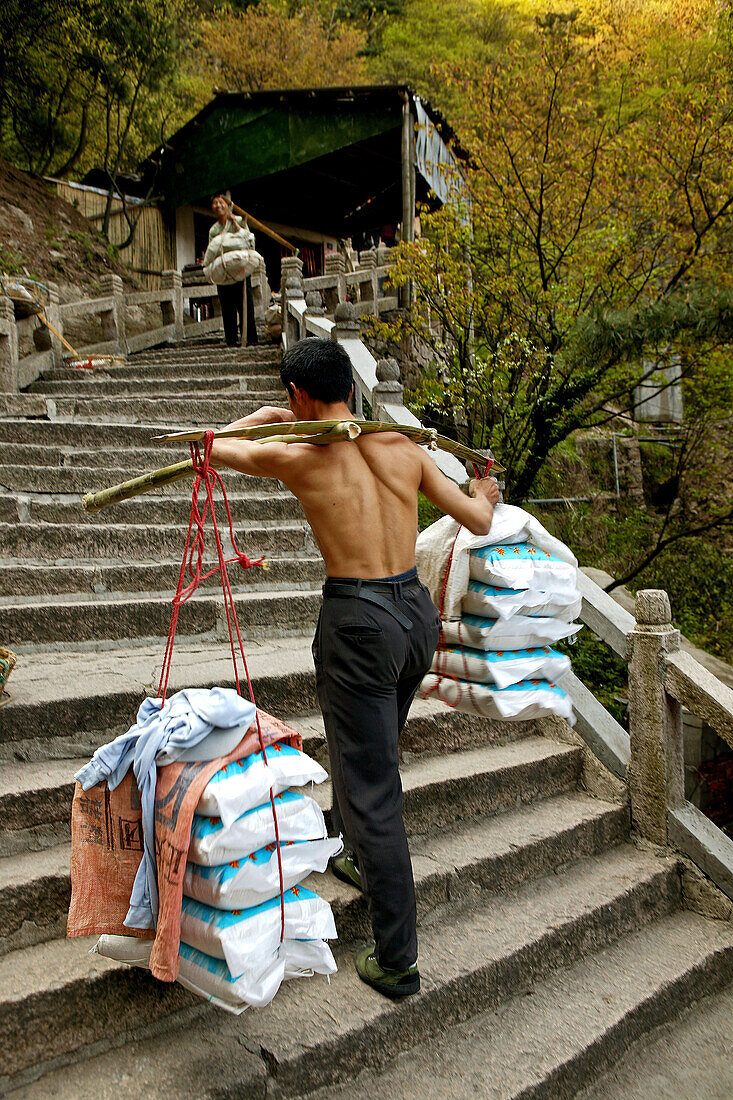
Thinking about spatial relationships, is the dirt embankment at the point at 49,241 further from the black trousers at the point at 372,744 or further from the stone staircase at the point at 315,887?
the black trousers at the point at 372,744

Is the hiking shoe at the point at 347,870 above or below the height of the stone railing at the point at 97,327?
below

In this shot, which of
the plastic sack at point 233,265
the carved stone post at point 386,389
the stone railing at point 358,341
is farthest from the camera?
the plastic sack at point 233,265

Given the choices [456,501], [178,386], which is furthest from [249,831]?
[178,386]

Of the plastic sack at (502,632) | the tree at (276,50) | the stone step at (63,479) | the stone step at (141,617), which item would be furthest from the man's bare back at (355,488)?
the tree at (276,50)

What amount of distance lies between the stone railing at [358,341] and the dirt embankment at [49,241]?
8.46m

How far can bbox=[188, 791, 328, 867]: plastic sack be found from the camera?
2.04m

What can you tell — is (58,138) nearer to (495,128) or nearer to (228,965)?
(495,128)

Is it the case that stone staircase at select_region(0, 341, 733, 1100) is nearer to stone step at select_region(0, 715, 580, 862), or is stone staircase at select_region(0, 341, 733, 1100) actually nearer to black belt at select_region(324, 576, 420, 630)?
stone step at select_region(0, 715, 580, 862)

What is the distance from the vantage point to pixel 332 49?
874 inches

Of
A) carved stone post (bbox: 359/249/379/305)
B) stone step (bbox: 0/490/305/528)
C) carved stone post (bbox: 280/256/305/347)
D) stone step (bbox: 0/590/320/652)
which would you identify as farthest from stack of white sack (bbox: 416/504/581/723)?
carved stone post (bbox: 359/249/379/305)

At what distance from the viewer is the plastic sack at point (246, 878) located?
6.72 ft

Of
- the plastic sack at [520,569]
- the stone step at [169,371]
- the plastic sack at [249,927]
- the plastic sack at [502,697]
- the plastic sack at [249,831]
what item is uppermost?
the stone step at [169,371]

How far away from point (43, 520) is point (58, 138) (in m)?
19.4

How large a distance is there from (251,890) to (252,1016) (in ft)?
2.59
